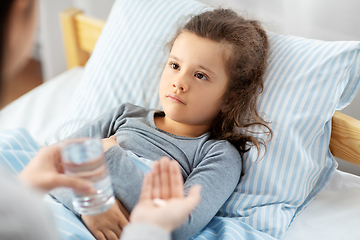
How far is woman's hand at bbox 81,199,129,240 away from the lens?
903 millimetres

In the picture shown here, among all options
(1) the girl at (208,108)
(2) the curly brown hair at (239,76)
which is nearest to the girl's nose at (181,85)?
(1) the girl at (208,108)

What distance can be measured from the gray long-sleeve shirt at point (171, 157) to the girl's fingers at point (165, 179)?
0.74ft

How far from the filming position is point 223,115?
3.89ft

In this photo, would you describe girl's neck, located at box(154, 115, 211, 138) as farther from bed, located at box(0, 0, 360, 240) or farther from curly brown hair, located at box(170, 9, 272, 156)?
bed, located at box(0, 0, 360, 240)

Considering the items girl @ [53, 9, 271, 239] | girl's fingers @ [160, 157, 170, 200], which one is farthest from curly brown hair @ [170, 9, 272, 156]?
girl's fingers @ [160, 157, 170, 200]

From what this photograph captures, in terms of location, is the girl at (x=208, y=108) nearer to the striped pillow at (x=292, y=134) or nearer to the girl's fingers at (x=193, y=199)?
the striped pillow at (x=292, y=134)

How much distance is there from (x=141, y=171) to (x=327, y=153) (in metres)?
0.61

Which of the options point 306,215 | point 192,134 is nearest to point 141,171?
point 192,134

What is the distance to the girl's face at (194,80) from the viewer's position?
1.09m

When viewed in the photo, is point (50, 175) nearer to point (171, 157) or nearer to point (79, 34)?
point (171, 157)

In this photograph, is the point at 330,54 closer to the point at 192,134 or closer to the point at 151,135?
the point at 192,134

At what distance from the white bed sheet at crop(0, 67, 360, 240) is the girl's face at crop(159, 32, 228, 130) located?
461 millimetres

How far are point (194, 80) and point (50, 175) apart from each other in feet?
1.82

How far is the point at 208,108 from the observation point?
114 cm
